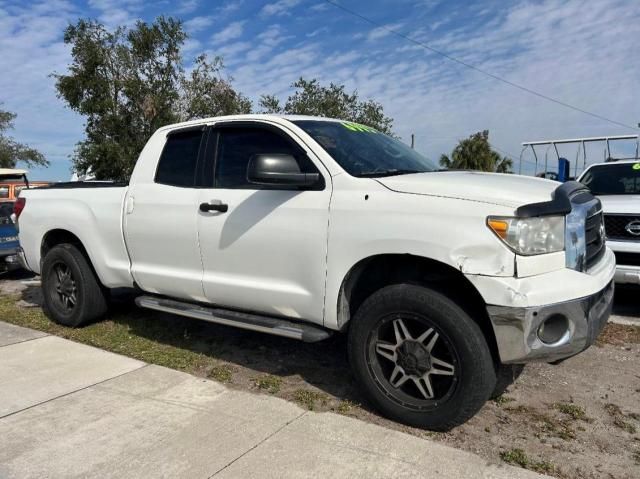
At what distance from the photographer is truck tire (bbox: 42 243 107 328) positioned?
526 centimetres

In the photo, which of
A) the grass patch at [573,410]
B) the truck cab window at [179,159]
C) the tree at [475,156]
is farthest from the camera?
the tree at [475,156]

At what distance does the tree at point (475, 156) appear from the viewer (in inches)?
1331

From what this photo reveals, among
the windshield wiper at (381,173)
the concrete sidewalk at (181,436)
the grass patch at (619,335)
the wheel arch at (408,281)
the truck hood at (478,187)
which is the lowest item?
the concrete sidewalk at (181,436)

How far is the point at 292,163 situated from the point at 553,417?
7.67ft

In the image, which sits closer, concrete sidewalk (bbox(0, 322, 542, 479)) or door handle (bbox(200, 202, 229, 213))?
concrete sidewalk (bbox(0, 322, 542, 479))

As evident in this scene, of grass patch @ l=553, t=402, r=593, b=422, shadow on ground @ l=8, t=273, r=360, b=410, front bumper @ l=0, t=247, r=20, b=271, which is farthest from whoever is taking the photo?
front bumper @ l=0, t=247, r=20, b=271

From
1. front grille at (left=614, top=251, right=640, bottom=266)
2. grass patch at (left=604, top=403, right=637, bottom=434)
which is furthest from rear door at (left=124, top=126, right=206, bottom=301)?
front grille at (left=614, top=251, right=640, bottom=266)

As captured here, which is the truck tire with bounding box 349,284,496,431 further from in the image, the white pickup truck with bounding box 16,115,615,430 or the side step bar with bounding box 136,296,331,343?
the side step bar with bounding box 136,296,331,343

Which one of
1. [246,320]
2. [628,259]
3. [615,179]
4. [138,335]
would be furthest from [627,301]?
[138,335]

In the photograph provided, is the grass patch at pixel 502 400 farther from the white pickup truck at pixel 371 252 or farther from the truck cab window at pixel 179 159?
the truck cab window at pixel 179 159

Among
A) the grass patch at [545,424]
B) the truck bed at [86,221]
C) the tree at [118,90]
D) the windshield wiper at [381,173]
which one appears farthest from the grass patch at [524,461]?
the tree at [118,90]

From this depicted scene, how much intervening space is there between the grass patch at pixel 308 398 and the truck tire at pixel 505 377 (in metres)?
1.19

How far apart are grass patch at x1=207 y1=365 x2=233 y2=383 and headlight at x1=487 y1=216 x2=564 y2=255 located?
2.35m

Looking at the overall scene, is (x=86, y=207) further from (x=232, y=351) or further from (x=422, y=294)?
(x=422, y=294)
